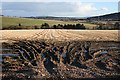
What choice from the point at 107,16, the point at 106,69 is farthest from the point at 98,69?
the point at 107,16

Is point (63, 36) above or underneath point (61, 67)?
above

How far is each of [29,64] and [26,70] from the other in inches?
63.2

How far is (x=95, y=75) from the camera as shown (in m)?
15.2

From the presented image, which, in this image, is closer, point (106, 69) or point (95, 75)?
point (95, 75)

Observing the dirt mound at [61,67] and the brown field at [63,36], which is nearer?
the dirt mound at [61,67]

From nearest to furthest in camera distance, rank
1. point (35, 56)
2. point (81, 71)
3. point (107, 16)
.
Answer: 1. point (81, 71)
2. point (35, 56)
3. point (107, 16)

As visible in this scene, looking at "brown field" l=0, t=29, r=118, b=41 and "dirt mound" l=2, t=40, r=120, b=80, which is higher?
"brown field" l=0, t=29, r=118, b=41

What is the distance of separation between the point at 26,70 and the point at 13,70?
69 cm

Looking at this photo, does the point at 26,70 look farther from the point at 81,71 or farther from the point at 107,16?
the point at 107,16

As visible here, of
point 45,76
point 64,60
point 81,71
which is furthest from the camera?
point 64,60

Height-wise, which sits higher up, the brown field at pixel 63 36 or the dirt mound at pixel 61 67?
the brown field at pixel 63 36

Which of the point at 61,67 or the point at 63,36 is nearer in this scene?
the point at 61,67

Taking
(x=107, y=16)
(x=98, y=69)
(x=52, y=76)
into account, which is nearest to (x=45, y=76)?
(x=52, y=76)

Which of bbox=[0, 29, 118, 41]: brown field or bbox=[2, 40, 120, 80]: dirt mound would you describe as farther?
bbox=[0, 29, 118, 41]: brown field
